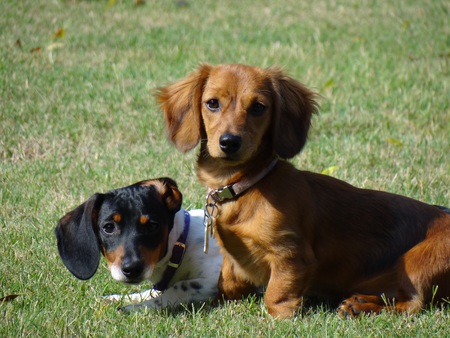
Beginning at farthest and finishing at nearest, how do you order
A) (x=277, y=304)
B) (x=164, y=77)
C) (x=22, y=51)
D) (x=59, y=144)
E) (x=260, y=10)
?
(x=260, y=10)
(x=22, y=51)
(x=164, y=77)
(x=59, y=144)
(x=277, y=304)

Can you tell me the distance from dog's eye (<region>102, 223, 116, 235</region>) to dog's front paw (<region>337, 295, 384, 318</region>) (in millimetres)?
1205

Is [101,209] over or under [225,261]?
over

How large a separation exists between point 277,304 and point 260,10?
7.36 meters

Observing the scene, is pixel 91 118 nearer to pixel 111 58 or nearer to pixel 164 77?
pixel 164 77

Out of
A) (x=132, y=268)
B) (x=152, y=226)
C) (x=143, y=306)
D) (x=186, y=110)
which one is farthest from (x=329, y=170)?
(x=132, y=268)

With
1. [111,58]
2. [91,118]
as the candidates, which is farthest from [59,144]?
[111,58]

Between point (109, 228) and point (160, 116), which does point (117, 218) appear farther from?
point (160, 116)

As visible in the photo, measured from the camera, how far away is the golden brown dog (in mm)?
3768

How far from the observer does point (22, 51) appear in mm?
8031

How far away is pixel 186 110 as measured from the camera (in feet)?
13.3

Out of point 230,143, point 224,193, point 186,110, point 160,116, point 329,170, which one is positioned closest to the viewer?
point 230,143

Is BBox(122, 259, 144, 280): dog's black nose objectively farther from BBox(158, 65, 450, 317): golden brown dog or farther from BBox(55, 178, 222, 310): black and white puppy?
BBox(158, 65, 450, 317): golden brown dog

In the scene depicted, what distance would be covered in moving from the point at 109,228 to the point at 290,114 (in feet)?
3.61

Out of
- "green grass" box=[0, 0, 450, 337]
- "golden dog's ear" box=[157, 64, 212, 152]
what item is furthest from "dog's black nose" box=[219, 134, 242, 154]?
"green grass" box=[0, 0, 450, 337]
